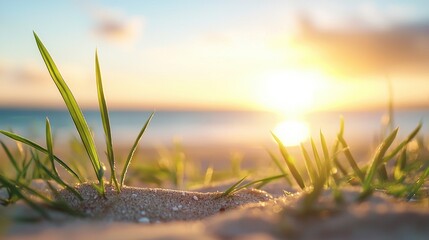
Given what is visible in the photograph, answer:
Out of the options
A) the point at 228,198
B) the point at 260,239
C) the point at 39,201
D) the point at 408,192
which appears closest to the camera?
the point at 260,239

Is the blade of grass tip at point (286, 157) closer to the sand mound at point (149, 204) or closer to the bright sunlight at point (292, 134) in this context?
the sand mound at point (149, 204)

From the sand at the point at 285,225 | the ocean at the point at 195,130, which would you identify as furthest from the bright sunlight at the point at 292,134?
the sand at the point at 285,225

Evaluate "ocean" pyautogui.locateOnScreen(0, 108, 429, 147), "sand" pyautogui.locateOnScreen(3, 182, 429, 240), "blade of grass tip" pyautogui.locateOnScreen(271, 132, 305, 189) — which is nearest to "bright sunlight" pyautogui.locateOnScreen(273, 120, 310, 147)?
"ocean" pyautogui.locateOnScreen(0, 108, 429, 147)

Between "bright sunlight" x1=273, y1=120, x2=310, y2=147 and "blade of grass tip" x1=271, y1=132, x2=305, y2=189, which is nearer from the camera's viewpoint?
"blade of grass tip" x1=271, y1=132, x2=305, y2=189

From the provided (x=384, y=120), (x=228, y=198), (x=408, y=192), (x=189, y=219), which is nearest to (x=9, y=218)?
(x=189, y=219)

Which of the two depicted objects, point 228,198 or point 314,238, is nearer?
point 314,238

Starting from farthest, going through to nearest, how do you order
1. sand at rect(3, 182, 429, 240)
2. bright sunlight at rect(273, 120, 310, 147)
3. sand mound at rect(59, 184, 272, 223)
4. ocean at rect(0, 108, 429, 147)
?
bright sunlight at rect(273, 120, 310, 147) → ocean at rect(0, 108, 429, 147) → sand mound at rect(59, 184, 272, 223) → sand at rect(3, 182, 429, 240)

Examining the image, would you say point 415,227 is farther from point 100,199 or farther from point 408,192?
point 100,199

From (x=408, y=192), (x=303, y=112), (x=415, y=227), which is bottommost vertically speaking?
(x=303, y=112)

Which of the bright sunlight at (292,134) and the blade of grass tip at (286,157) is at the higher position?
the blade of grass tip at (286,157)

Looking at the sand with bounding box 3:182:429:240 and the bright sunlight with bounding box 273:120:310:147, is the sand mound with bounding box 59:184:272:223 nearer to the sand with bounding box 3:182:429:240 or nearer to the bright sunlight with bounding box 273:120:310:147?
the sand with bounding box 3:182:429:240

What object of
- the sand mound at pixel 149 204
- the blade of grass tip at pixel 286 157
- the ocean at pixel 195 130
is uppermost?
the blade of grass tip at pixel 286 157
